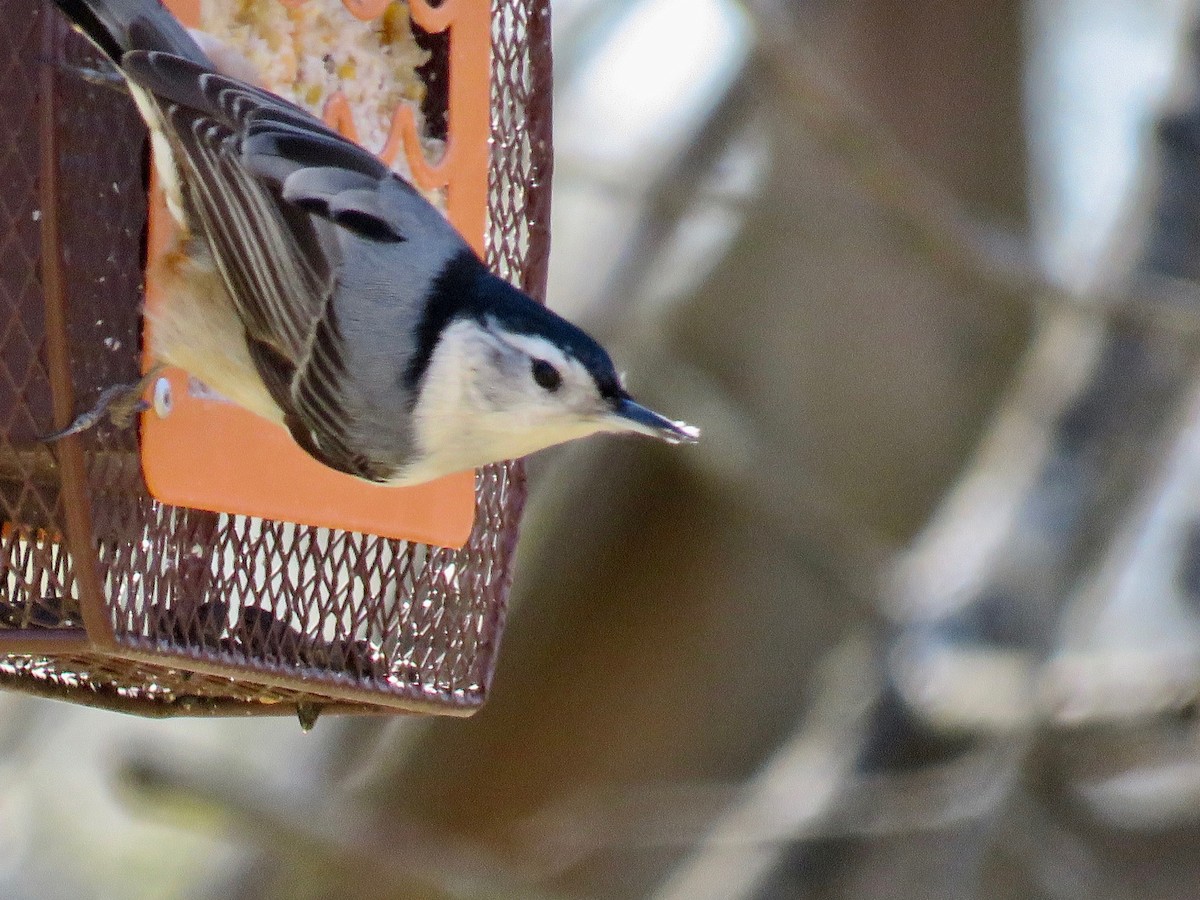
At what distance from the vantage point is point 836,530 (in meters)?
3.82

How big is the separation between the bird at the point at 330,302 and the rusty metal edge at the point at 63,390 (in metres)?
0.12

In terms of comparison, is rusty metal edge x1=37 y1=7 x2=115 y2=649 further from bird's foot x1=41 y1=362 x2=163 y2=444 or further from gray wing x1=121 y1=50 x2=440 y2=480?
gray wing x1=121 y1=50 x2=440 y2=480

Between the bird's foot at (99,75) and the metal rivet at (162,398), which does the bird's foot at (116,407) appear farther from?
the bird's foot at (99,75)

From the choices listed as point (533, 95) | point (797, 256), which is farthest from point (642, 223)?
point (533, 95)

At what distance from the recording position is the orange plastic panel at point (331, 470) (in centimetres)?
206

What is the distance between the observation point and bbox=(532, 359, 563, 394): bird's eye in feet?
6.98

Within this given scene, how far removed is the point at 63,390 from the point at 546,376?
534mm

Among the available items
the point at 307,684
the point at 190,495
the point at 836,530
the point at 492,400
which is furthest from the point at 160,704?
the point at 836,530

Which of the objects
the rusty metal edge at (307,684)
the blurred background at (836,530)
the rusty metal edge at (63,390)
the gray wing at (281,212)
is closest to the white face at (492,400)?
the gray wing at (281,212)

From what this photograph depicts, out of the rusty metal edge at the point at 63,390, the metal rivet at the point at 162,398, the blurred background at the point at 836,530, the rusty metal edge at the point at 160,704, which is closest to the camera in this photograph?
the rusty metal edge at the point at 63,390

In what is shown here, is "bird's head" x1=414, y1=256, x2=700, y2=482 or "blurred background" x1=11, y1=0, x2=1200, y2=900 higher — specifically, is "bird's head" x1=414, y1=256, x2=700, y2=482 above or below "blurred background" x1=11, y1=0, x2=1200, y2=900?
above

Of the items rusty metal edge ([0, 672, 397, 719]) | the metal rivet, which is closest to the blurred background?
rusty metal edge ([0, 672, 397, 719])

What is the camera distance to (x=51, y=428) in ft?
6.35

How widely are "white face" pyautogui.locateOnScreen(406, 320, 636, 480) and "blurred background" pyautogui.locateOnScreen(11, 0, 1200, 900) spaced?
139cm
